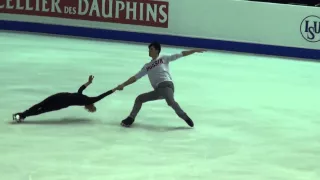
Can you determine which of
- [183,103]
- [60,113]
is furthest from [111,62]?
[60,113]

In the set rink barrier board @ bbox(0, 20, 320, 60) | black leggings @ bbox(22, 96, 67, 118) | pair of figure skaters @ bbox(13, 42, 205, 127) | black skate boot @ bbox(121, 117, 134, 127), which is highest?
pair of figure skaters @ bbox(13, 42, 205, 127)

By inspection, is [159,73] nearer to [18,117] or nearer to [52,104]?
[52,104]

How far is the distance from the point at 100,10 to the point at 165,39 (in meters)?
1.52

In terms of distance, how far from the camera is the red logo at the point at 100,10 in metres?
13.6

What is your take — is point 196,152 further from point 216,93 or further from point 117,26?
point 117,26

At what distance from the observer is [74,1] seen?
46.4ft

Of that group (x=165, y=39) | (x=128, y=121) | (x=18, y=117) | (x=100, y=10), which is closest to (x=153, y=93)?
(x=128, y=121)

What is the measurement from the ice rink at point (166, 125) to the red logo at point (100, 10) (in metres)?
2.36

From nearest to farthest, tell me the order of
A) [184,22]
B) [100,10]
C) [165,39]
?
[184,22] < [165,39] < [100,10]

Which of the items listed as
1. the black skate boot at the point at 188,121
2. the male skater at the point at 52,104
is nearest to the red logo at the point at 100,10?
the black skate boot at the point at 188,121

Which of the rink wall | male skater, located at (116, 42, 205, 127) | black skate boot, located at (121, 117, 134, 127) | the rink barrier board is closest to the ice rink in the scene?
black skate boot, located at (121, 117, 134, 127)

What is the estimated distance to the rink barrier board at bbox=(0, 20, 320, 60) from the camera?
12.7 metres

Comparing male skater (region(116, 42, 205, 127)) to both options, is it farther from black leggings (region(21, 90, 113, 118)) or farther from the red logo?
the red logo

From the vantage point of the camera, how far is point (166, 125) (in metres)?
6.78
